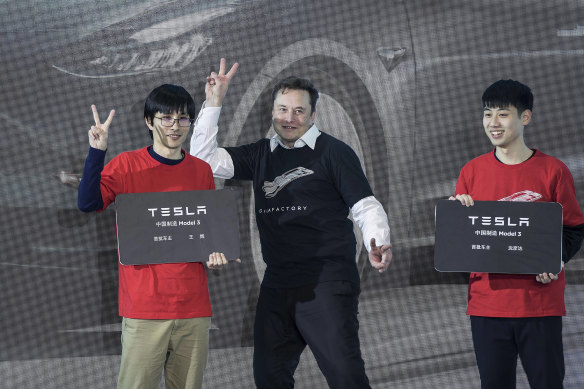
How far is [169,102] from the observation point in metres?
1.95

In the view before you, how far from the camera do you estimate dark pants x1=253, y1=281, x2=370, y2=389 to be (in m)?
1.96

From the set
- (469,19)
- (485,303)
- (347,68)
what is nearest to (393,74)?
(347,68)

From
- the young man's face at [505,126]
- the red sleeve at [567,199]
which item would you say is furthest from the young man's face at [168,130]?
the red sleeve at [567,199]

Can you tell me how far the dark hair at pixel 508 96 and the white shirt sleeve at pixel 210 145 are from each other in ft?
2.56

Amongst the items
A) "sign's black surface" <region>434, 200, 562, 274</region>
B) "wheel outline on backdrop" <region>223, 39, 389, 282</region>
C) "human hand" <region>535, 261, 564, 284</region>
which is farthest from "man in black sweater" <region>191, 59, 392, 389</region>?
"wheel outline on backdrop" <region>223, 39, 389, 282</region>

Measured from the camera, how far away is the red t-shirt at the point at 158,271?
186 centimetres

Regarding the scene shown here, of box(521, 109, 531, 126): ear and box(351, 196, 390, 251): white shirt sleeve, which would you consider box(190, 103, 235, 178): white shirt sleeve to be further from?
box(521, 109, 531, 126): ear

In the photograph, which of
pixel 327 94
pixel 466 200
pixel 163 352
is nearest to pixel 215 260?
pixel 163 352

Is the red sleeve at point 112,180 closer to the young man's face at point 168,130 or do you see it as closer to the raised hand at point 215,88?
the young man's face at point 168,130

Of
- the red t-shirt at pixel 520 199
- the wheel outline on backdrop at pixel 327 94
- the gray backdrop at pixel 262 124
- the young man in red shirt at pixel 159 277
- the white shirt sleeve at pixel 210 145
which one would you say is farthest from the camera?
the wheel outline on backdrop at pixel 327 94

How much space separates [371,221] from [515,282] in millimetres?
436

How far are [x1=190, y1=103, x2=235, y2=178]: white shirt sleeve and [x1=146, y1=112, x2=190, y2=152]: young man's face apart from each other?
4.4 inches

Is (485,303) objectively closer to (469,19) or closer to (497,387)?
(497,387)

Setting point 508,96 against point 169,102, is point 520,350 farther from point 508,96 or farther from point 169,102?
point 169,102
